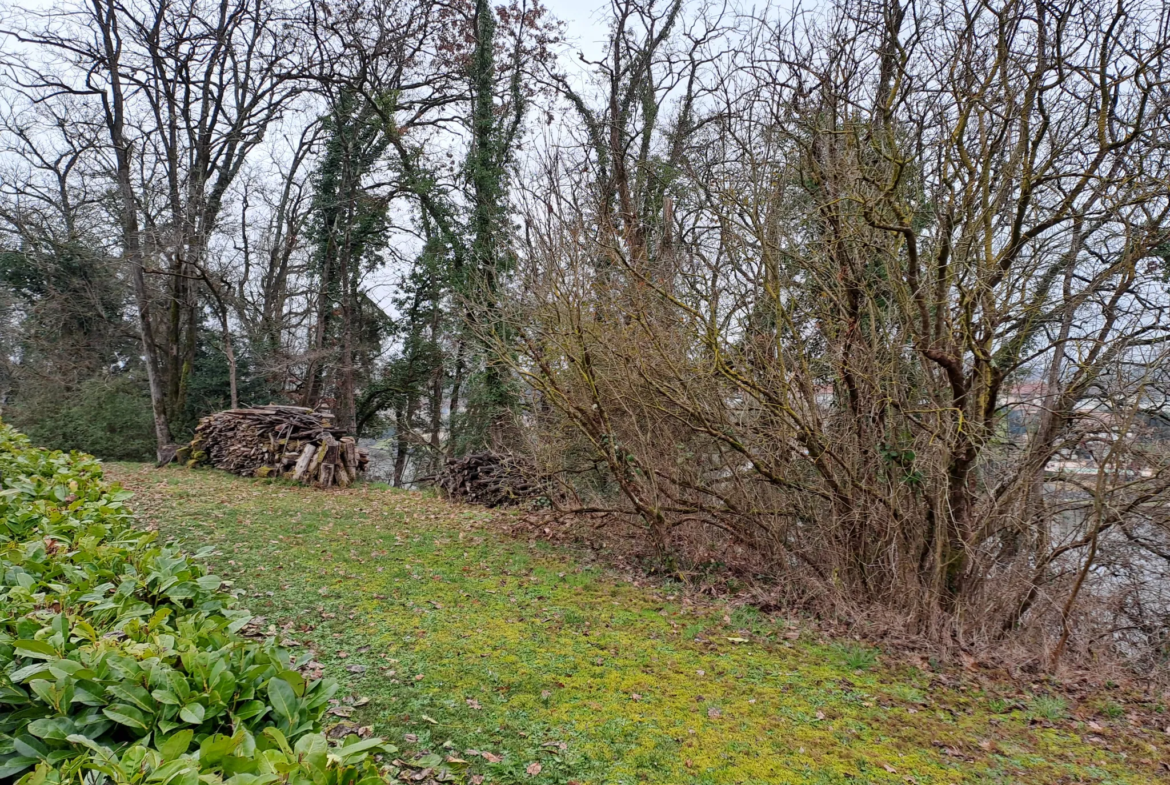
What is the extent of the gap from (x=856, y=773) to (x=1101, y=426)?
10.7 ft

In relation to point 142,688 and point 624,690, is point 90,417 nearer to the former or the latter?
point 624,690

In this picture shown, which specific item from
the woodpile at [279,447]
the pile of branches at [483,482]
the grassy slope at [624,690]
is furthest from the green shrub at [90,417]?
the grassy slope at [624,690]

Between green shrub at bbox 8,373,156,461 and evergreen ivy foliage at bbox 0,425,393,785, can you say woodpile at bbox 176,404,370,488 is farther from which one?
evergreen ivy foliage at bbox 0,425,393,785

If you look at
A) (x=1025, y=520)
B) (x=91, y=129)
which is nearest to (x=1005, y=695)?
(x=1025, y=520)

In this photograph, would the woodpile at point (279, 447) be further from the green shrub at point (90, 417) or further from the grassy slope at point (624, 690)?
the grassy slope at point (624, 690)

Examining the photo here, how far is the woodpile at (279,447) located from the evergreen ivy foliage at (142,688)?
8.10 meters

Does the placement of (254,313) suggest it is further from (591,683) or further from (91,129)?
(591,683)

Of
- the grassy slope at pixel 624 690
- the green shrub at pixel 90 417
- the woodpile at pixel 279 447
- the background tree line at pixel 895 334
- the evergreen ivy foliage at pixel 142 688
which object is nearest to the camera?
the evergreen ivy foliage at pixel 142 688

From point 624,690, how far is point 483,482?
7.03 meters

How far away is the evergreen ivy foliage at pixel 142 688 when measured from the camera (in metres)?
1.45

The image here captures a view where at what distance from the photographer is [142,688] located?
1694mm

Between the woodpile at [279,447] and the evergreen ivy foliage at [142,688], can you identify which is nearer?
the evergreen ivy foliage at [142,688]

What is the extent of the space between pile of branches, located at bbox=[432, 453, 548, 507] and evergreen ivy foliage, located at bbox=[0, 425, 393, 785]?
21.7 feet

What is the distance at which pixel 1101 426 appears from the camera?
4.33 meters
